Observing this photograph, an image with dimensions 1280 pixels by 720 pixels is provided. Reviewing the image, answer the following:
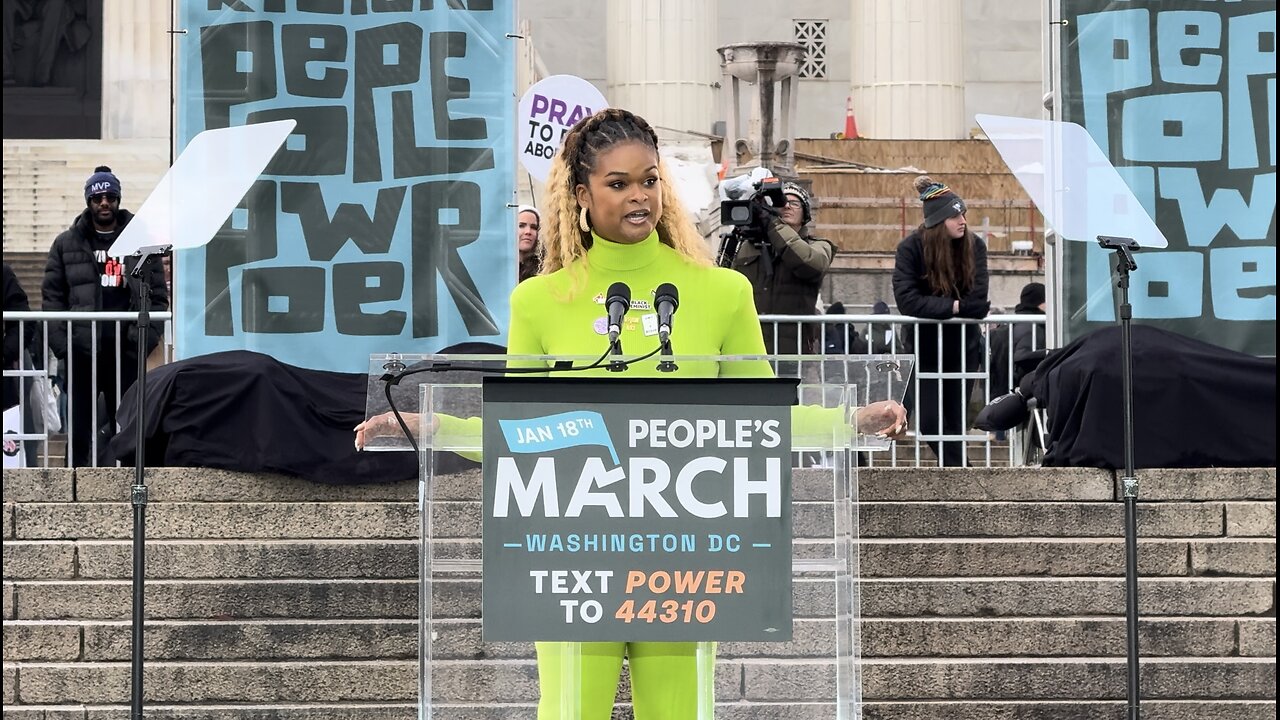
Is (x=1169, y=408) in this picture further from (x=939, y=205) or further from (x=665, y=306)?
(x=665, y=306)

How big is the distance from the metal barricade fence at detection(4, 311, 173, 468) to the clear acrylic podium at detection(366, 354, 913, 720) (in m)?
6.97

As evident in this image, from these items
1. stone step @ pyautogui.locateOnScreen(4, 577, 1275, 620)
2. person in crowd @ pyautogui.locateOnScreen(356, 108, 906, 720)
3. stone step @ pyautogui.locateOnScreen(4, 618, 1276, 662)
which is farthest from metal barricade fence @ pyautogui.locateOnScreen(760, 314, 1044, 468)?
person in crowd @ pyautogui.locateOnScreen(356, 108, 906, 720)

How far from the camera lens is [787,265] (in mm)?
12125

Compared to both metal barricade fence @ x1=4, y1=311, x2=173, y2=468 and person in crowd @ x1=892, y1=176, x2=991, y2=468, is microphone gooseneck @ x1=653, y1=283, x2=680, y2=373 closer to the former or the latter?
metal barricade fence @ x1=4, y1=311, x2=173, y2=468

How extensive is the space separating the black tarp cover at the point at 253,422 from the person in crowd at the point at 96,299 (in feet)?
3.91

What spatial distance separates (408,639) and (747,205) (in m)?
3.77

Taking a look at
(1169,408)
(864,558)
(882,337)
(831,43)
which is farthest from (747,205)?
(831,43)

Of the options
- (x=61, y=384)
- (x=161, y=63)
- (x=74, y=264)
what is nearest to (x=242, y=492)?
(x=61, y=384)

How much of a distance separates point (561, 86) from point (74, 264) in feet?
10.9

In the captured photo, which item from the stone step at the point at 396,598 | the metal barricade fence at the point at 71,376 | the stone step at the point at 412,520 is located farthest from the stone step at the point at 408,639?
the metal barricade fence at the point at 71,376

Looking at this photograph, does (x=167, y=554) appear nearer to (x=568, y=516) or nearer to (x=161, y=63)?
(x=568, y=516)

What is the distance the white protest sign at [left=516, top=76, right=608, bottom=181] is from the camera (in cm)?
1352

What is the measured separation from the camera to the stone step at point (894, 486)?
32.9 feet

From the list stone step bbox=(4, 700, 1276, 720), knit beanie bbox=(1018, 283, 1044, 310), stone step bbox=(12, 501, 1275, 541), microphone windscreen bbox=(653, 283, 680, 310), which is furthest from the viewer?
knit beanie bbox=(1018, 283, 1044, 310)
